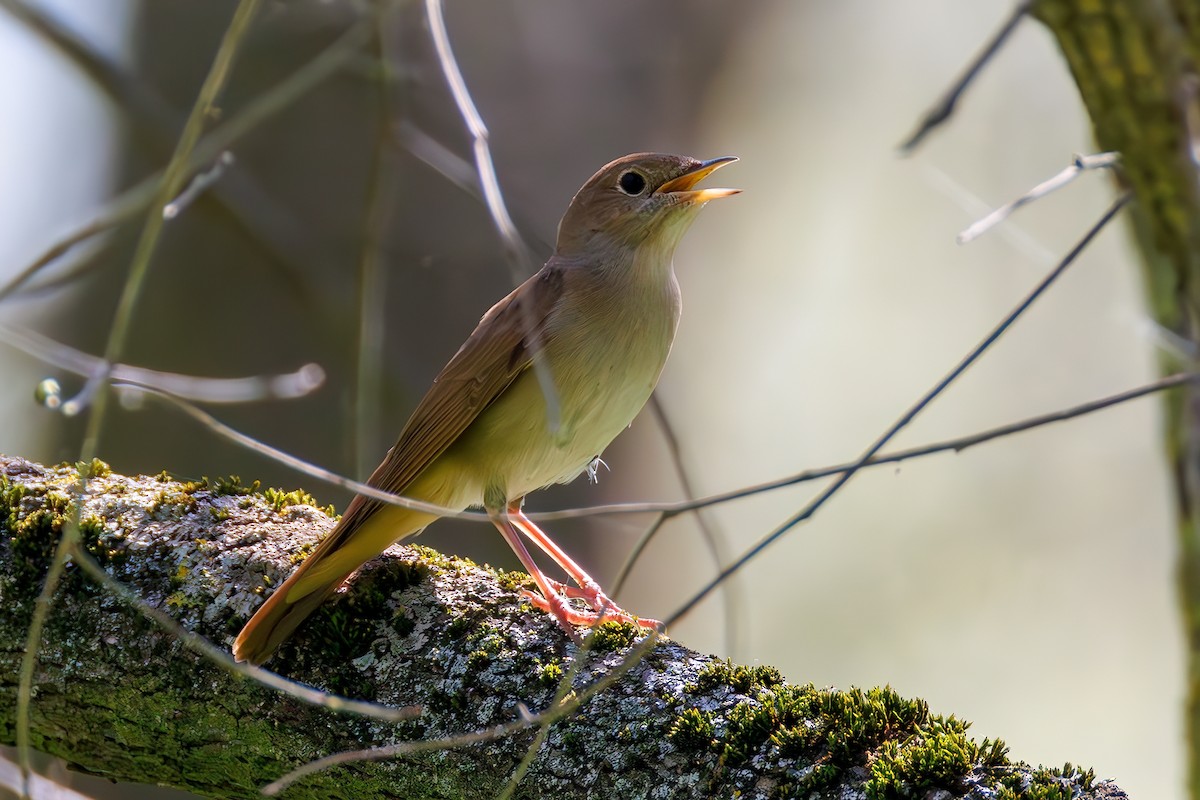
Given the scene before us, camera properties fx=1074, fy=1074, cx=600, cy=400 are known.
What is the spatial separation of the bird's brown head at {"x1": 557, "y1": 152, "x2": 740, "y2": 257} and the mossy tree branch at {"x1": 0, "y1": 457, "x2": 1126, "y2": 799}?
144 centimetres

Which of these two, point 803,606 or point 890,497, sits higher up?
point 890,497

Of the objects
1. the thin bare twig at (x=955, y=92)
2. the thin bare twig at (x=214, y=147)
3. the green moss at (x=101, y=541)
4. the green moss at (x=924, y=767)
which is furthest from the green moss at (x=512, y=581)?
the thin bare twig at (x=955, y=92)

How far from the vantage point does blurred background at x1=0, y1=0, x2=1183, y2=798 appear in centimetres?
523

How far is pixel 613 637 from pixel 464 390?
121 cm

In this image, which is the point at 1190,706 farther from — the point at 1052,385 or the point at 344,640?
the point at 1052,385

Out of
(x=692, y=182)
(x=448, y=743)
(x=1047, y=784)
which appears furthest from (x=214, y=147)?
(x=1047, y=784)

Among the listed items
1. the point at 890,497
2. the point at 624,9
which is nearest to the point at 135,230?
the point at 624,9

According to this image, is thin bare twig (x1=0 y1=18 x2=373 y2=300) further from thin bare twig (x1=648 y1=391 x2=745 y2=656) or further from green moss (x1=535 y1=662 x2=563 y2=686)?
green moss (x1=535 y1=662 x2=563 y2=686)

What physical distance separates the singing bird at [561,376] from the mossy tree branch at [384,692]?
0.47 m

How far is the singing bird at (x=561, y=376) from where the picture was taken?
3.53 metres

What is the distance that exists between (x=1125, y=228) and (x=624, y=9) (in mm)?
4557

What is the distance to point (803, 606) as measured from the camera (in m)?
13.6

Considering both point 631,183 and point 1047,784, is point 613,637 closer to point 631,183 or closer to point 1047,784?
point 1047,784

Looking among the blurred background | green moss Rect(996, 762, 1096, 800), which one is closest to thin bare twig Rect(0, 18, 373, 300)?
the blurred background
